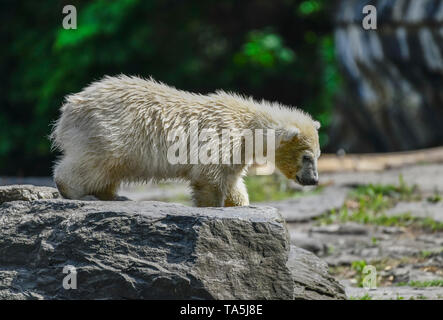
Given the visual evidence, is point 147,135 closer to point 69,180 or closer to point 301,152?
point 69,180

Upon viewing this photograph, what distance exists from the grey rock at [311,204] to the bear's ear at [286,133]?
3.11 meters

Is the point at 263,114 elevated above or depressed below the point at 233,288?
above

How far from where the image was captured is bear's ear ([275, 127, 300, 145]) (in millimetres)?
6270

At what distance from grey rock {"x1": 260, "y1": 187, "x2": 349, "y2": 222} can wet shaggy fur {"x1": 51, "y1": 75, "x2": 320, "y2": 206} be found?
2985 mm

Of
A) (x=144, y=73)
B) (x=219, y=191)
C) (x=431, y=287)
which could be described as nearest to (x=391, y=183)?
(x=431, y=287)

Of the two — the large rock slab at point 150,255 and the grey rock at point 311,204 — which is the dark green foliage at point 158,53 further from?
the large rock slab at point 150,255

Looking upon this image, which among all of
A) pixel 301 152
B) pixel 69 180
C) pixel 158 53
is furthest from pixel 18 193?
pixel 158 53

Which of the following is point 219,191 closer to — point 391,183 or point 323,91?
point 391,183

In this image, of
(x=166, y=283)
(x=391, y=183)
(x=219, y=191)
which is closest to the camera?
(x=166, y=283)

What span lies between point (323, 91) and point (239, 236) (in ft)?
38.8

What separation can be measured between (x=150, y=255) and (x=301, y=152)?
215 centimetres

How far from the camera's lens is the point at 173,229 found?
16.0 feet

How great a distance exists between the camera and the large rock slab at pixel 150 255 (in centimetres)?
474

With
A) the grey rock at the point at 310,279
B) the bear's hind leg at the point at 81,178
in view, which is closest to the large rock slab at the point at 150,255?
the grey rock at the point at 310,279
